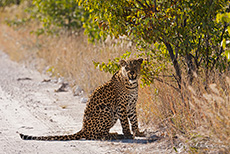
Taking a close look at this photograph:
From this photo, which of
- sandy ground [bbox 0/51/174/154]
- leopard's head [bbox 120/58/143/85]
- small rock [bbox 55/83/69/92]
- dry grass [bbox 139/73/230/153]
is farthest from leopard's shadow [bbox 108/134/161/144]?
small rock [bbox 55/83/69/92]

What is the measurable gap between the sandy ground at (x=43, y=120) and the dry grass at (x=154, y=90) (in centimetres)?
41

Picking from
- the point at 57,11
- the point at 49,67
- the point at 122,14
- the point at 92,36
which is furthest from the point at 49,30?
the point at 122,14

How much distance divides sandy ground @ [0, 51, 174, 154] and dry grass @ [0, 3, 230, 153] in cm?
41

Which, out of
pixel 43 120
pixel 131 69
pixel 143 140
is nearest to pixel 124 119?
pixel 143 140

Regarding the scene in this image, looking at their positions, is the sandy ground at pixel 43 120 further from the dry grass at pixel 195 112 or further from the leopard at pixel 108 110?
the dry grass at pixel 195 112

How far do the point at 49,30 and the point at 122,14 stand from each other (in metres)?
7.70

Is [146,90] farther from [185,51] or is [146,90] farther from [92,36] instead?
[92,36]

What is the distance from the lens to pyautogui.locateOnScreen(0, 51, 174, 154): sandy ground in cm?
574

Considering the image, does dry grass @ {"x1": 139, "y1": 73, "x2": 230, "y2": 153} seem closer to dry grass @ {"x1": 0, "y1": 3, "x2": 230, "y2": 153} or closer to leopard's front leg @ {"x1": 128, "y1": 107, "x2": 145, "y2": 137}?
dry grass @ {"x1": 0, "y1": 3, "x2": 230, "y2": 153}

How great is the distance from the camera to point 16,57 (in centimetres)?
1512

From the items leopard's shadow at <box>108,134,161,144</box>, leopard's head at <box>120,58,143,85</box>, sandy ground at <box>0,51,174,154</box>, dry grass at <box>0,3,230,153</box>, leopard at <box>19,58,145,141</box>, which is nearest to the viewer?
dry grass at <box>0,3,230,153</box>

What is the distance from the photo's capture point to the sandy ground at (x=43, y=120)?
226 inches

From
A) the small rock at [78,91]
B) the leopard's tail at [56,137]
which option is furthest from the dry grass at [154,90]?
the leopard's tail at [56,137]

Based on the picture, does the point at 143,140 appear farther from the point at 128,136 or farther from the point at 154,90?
the point at 154,90
